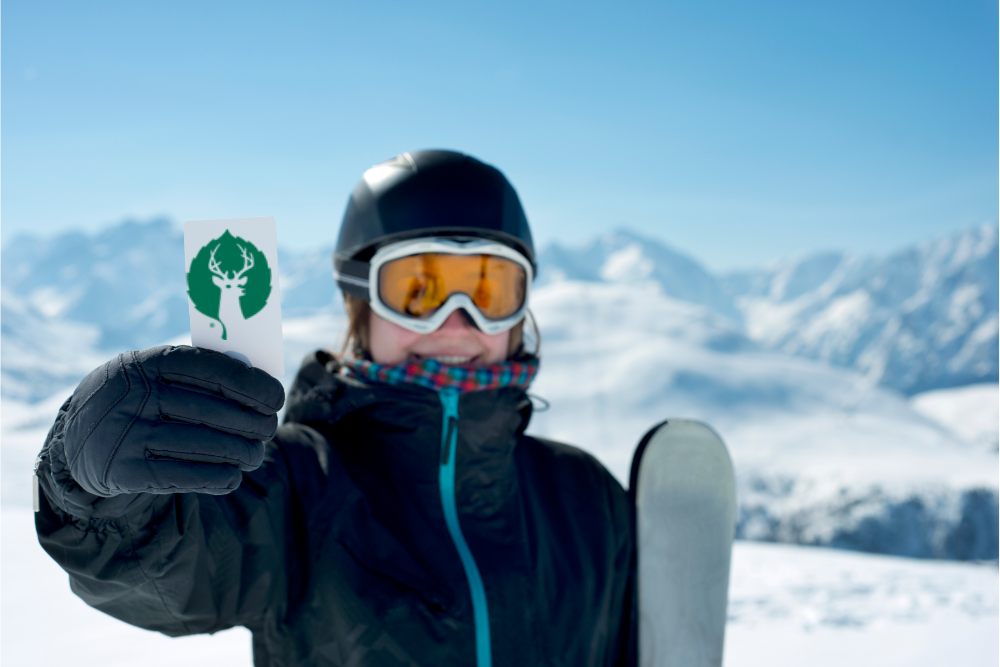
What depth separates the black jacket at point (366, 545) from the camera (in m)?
1.13

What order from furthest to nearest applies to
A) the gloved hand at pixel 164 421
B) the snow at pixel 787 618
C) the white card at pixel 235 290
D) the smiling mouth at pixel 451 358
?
the snow at pixel 787 618 → the smiling mouth at pixel 451 358 → the white card at pixel 235 290 → the gloved hand at pixel 164 421

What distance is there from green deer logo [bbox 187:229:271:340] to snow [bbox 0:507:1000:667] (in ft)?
9.25

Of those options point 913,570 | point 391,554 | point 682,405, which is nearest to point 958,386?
point 682,405

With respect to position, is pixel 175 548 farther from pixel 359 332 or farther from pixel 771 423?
pixel 771 423

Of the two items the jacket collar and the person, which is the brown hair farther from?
the jacket collar

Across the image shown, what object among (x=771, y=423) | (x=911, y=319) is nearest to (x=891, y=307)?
(x=911, y=319)

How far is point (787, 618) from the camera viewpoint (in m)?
4.44

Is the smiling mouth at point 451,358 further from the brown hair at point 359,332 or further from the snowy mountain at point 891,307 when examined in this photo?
the snowy mountain at point 891,307

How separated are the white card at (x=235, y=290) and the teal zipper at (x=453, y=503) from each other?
56 centimetres

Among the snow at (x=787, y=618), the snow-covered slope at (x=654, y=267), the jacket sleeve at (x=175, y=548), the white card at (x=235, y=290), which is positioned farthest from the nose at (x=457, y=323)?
the snow-covered slope at (x=654, y=267)

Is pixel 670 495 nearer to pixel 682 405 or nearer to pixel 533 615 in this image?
pixel 533 615

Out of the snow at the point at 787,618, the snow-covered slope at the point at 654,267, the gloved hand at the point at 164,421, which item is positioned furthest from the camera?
the snow-covered slope at the point at 654,267

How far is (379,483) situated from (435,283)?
615mm

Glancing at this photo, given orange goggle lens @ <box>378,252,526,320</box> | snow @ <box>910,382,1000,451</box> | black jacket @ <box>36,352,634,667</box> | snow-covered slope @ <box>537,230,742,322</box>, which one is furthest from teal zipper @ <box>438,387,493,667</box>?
snow-covered slope @ <box>537,230,742,322</box>
